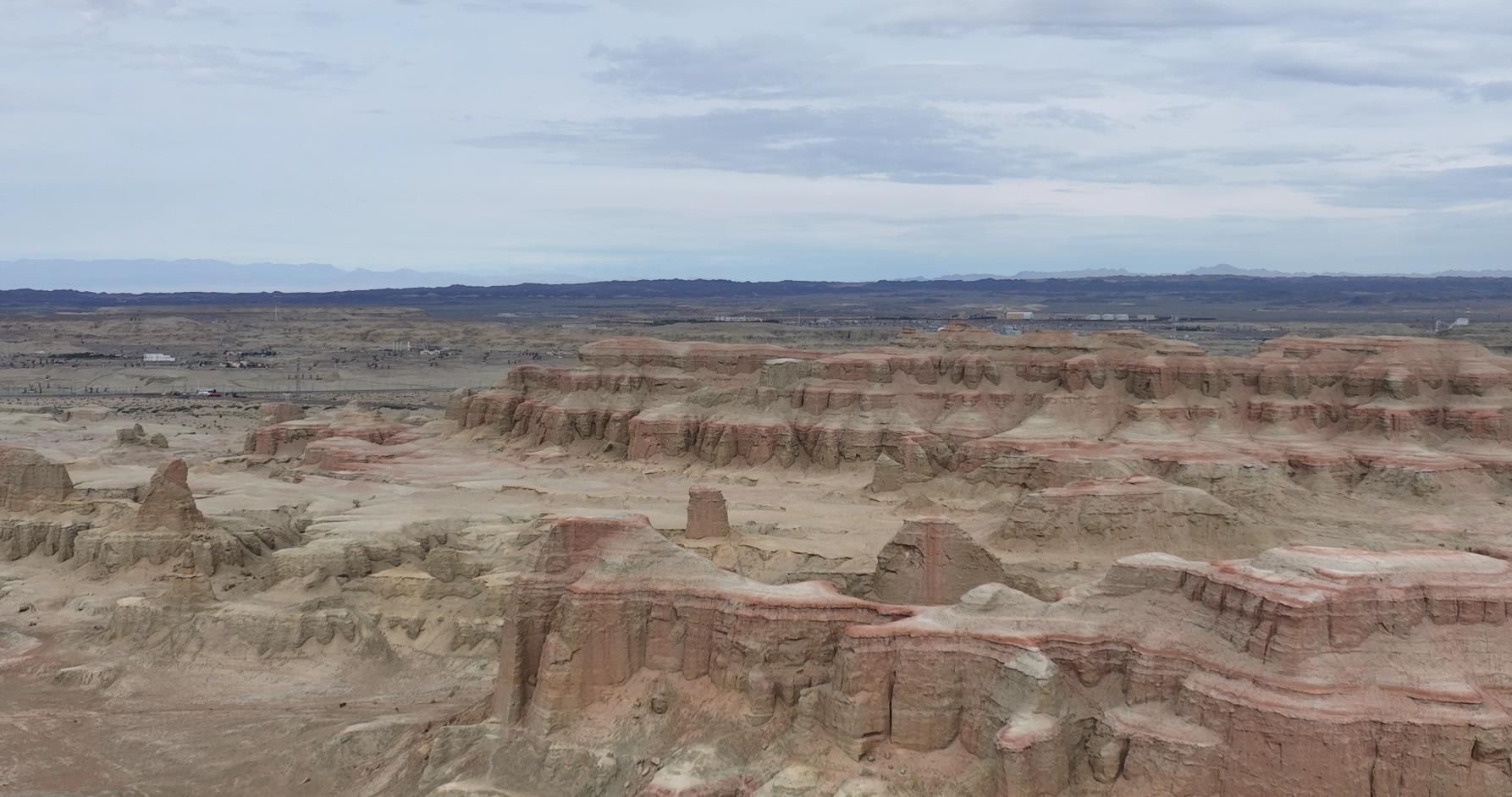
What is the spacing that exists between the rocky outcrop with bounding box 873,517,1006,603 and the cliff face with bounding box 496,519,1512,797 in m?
8.95

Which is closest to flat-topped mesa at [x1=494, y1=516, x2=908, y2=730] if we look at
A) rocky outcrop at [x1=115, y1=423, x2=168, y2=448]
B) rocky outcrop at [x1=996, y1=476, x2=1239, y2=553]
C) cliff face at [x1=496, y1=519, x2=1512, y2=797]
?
cliff face at [x1=496, y1=519, x2=1512, y2=797]

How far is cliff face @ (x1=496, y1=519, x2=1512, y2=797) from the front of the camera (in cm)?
2200

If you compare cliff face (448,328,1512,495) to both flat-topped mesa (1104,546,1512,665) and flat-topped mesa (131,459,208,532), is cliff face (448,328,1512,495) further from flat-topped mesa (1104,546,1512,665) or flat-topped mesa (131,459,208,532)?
flat-topped mesa (131,459,208,532)

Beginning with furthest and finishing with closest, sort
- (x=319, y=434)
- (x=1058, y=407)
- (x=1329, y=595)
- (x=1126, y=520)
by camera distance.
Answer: (x=319, y=434) < (x=1058, y=407) < (x=1126, y=520) < (x=1329, y=595)

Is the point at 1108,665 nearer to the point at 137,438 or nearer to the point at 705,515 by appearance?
the point at 705,515

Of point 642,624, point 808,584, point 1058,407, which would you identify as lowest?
point 642,624

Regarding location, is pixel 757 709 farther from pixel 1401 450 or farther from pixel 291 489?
pixel 1401 450

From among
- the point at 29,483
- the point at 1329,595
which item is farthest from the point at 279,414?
the point at 1329,595

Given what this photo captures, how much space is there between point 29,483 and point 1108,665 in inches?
1973

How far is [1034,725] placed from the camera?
920 inches

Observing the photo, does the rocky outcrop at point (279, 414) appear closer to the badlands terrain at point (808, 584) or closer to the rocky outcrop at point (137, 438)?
the badlands terrain at point (808, 584)

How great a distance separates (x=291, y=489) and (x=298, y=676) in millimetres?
29803

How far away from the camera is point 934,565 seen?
37.9m

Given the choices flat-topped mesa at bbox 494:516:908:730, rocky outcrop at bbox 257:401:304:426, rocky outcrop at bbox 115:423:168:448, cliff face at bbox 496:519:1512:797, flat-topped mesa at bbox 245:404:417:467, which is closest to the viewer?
cliff face at bbox 496:519:1512:797
